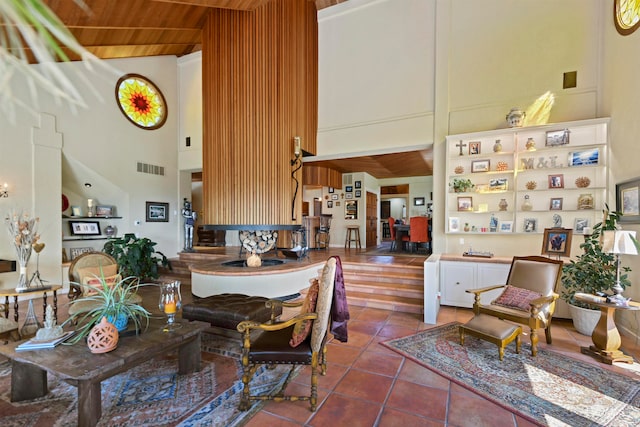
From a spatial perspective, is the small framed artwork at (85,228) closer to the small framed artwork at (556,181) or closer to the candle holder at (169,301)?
the candle holder at (169,301)

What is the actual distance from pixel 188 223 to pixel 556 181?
8.00m

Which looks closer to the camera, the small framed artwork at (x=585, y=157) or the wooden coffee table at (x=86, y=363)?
the wooden coffee table at (x=86, y=363)

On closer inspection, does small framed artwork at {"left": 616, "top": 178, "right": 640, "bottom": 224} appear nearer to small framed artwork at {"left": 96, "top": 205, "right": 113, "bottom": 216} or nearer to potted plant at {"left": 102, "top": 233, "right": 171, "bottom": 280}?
potted plant at {"left": 102, "top": 233, "right": 171, "bottom": 280}

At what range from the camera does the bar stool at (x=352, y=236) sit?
8.79m

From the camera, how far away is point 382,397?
89.7 inches

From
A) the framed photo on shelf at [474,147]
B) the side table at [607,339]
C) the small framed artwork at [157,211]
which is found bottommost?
the side table at [607,339]

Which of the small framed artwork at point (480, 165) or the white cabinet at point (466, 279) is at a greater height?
the small framed artwork at point (480, 165)

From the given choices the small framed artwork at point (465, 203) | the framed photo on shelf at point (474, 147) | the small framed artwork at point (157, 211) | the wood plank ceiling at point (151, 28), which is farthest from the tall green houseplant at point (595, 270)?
the small framed artwork at point (157, 211)

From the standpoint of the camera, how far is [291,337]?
237 cm

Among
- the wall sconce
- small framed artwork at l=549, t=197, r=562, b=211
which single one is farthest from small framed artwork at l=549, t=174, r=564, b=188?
the wall sconce

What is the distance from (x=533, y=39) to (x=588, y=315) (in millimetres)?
4217

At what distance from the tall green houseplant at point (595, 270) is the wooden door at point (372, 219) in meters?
5.82

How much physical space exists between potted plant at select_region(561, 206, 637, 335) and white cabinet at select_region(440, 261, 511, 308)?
2.54ft

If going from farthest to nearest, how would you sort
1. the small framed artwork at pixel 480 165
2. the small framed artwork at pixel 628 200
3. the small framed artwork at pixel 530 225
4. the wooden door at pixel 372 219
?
the wooden door at pixel 372 219
the small framed artwork at pixel 480 165
the small framed artwork at pixel 530 225
the small framed artwork at pixel 628 200
